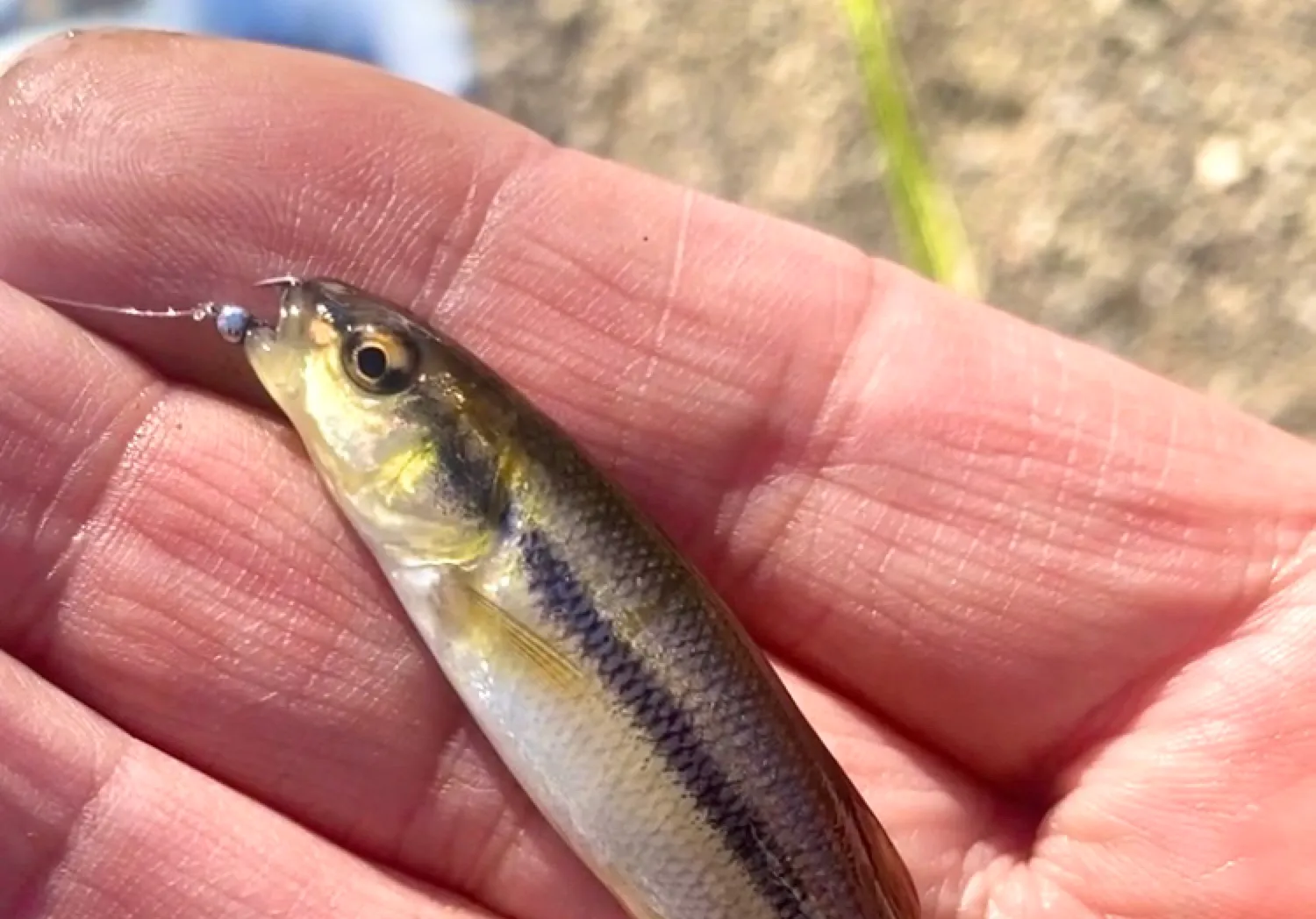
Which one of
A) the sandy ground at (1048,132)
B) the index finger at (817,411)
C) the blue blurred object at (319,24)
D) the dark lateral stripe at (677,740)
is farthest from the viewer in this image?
the blue blurred object at (319,24)

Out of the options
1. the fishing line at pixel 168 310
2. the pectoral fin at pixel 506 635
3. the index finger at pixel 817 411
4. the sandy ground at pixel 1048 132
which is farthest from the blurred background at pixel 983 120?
the pectoral fin at pixel 506 635

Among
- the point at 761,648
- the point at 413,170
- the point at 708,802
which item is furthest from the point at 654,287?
the point at 708,802

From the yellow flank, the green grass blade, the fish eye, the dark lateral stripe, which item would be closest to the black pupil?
the fish eye

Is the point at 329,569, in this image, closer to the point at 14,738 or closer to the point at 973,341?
the point at 14,738

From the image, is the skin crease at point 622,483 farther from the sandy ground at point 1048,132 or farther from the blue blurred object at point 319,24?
the blue blurred object at point 319,24

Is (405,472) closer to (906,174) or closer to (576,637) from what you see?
(576,637)

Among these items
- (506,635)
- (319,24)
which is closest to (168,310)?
(506,635)
